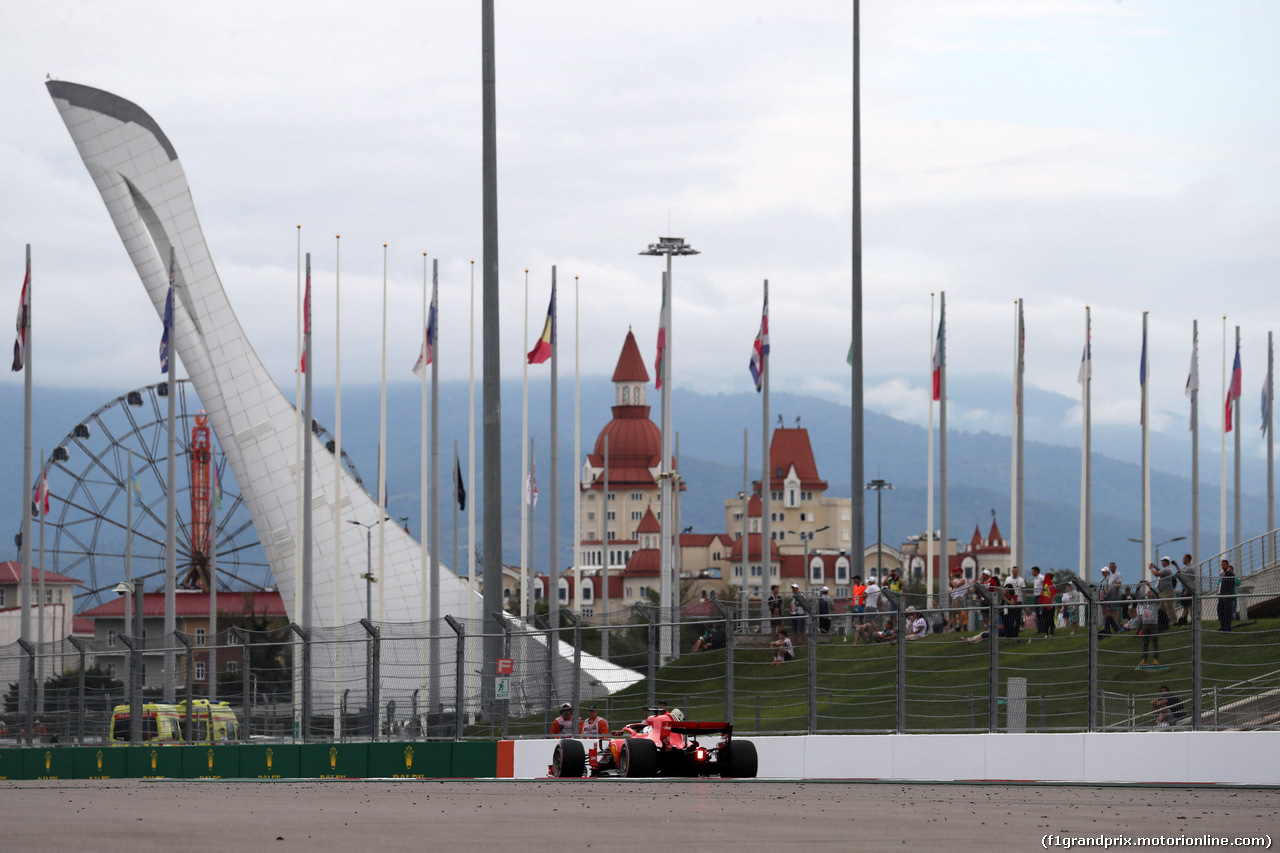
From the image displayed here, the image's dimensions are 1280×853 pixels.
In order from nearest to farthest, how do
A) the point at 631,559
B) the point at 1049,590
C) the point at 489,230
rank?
Result: the point at 489,230 < the point at 1049,590 < the point at 631,559

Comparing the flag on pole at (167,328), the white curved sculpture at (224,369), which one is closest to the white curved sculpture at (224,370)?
the white curved sculpture at (224,369)

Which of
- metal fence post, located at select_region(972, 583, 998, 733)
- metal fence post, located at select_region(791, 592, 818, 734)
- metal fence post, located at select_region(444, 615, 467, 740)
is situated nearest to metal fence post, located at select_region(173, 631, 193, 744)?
metal fence post, located at select_region(444, 615, 467, 740)

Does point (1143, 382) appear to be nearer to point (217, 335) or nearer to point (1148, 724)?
point (1148, 724)

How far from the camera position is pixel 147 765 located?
83.4 feet

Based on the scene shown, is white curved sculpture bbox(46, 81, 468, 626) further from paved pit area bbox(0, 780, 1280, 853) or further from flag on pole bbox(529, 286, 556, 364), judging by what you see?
paved pit area bbox(0, 780, 1280, 853)

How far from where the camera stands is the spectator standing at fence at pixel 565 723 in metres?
22.3

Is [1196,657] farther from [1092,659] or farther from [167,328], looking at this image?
[167,328]

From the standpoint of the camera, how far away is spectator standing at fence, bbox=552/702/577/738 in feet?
73.3

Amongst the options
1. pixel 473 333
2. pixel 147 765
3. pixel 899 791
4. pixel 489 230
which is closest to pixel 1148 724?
pixel 899 791

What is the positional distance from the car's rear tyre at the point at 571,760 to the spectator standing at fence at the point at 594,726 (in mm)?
1473

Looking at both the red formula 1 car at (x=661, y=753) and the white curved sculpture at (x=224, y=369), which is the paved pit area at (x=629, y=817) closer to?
the red formula 1 car at (x=661, y=753)

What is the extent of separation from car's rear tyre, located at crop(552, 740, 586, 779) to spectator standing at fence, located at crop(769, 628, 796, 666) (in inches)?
133

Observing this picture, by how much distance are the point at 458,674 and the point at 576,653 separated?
1.99 meters

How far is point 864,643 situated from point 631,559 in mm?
146782
